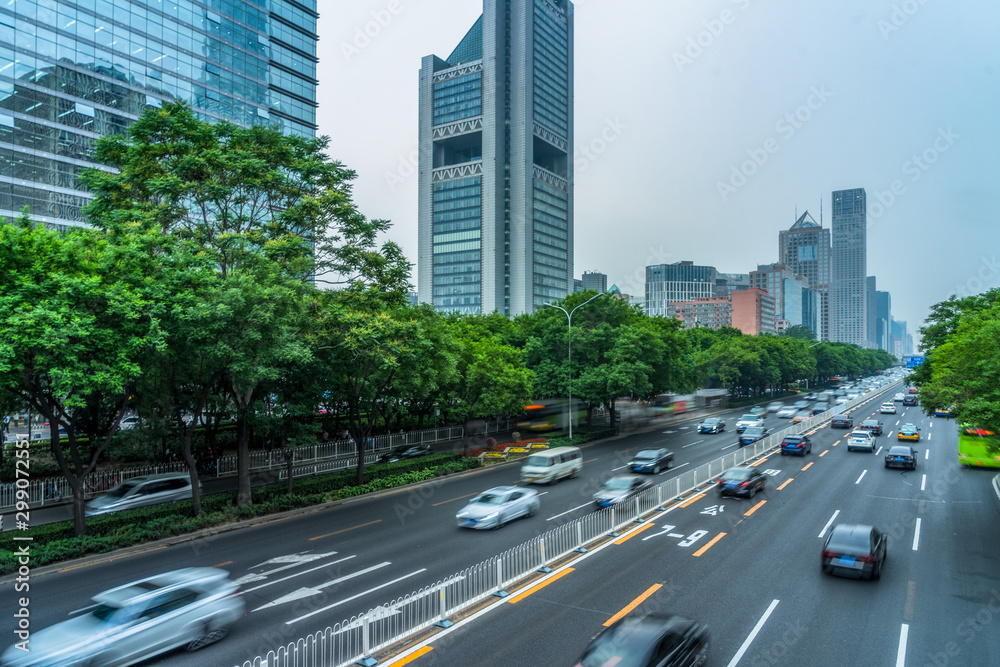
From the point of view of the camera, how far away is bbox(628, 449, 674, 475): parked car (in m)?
31.8

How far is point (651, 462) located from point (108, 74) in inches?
2659

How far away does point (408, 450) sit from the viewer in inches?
1486

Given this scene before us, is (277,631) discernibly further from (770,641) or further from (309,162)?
(309,162)

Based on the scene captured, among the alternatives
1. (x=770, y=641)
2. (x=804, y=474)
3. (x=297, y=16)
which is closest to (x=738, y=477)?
(x=804, y=474)

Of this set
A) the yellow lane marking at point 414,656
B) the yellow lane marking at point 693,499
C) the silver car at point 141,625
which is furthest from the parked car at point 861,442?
the silver car at point 141,625

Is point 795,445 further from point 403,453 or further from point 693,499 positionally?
point 403,453

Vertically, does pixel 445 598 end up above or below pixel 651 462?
above

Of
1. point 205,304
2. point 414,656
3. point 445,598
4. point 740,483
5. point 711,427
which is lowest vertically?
point 711,427

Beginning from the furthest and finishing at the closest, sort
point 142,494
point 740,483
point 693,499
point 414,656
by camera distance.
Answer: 1. point 693,499
2. point 740,483
3. point 142,494
4. point 414,656

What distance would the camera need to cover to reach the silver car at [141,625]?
34.4 feet

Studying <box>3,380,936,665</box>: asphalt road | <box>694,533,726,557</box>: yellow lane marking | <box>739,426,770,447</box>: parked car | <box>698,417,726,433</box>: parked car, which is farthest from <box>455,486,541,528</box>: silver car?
<box>698,417,726,433</box>: parked car

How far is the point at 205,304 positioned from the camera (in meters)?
18.6

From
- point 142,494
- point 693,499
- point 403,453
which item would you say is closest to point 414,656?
point 693,499

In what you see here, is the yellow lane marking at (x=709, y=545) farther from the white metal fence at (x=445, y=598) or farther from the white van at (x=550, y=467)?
the white van at (x=550, y=467)
